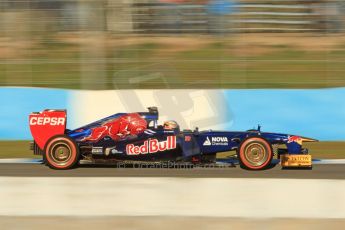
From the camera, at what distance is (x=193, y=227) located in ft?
20.2

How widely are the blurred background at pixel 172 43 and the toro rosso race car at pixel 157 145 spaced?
12.4ft

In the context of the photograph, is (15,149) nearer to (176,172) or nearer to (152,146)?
(152,146)

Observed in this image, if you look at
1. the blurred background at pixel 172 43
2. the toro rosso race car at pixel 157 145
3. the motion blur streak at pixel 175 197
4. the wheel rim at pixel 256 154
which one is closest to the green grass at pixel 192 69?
the blurred background at pixel 172 43

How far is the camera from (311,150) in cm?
1438

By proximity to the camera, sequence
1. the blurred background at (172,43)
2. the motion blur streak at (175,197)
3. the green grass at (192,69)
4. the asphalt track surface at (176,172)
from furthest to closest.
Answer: the blurred background at (172,43) → the green grass at (192,69) → the asphalt track surface at (176,172) → the motion blur streak at (175,197)

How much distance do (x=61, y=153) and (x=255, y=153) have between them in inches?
118

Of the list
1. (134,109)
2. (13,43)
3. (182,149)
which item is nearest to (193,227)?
(182,149)

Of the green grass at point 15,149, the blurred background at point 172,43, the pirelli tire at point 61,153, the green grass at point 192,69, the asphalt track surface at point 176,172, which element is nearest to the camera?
the asphalt track surface at point 176,172

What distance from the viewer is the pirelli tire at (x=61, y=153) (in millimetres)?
11383

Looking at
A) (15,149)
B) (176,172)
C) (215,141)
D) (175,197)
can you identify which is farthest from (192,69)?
(175,197)

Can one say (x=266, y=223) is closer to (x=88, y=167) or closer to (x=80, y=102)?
(x=88, y=167)

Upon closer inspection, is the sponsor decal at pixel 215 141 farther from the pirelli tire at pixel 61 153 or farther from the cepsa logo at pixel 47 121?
the cepsa logo at pixel 47 121

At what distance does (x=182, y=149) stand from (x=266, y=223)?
516 cm

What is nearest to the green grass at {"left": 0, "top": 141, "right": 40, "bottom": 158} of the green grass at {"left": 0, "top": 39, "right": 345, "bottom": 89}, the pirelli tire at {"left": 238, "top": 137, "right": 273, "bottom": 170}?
the green grass at {"left": 0, "top": 39, "right": 345, "bottom": 89}
